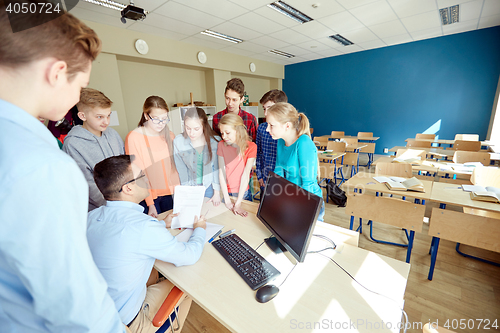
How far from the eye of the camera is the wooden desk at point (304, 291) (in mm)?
769

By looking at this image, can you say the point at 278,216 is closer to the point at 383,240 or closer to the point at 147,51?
the point at 383,240

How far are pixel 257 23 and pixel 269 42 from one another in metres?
1.26

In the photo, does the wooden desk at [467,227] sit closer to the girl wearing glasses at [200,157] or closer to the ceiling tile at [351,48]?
the girl wearing glasses at [200,157]

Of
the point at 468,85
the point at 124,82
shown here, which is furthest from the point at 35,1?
the point at 468,85

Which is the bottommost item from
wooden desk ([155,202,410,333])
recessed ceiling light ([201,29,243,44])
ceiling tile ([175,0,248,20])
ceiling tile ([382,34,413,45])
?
wooden desk ([155,202,410,333])

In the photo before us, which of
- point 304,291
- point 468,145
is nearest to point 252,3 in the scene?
point 304,291

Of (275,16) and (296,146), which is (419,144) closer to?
(275,16)

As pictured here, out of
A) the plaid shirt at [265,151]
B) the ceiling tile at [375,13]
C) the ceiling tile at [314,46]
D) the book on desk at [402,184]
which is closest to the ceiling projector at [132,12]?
the plaid shirt at [265,151]

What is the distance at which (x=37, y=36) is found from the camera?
16.0 inches

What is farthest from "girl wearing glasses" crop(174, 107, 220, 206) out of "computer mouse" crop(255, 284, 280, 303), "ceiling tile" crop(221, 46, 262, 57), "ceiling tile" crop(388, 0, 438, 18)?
"ceiling tile" crop(221, 46, 262, 57)

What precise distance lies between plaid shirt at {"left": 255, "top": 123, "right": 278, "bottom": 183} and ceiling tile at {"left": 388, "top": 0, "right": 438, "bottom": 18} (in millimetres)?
3442

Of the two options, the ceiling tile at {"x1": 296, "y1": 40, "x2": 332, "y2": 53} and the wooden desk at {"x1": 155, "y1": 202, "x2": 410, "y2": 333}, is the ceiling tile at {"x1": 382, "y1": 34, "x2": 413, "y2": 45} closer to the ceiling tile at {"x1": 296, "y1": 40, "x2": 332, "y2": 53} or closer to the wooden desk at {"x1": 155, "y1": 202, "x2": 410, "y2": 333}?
the ceiling tile at {"x1": 296, "y1": 40, "x2": 332, "y2": 53}

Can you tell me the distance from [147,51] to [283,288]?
5.05m

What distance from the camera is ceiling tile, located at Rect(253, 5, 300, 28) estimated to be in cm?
363
